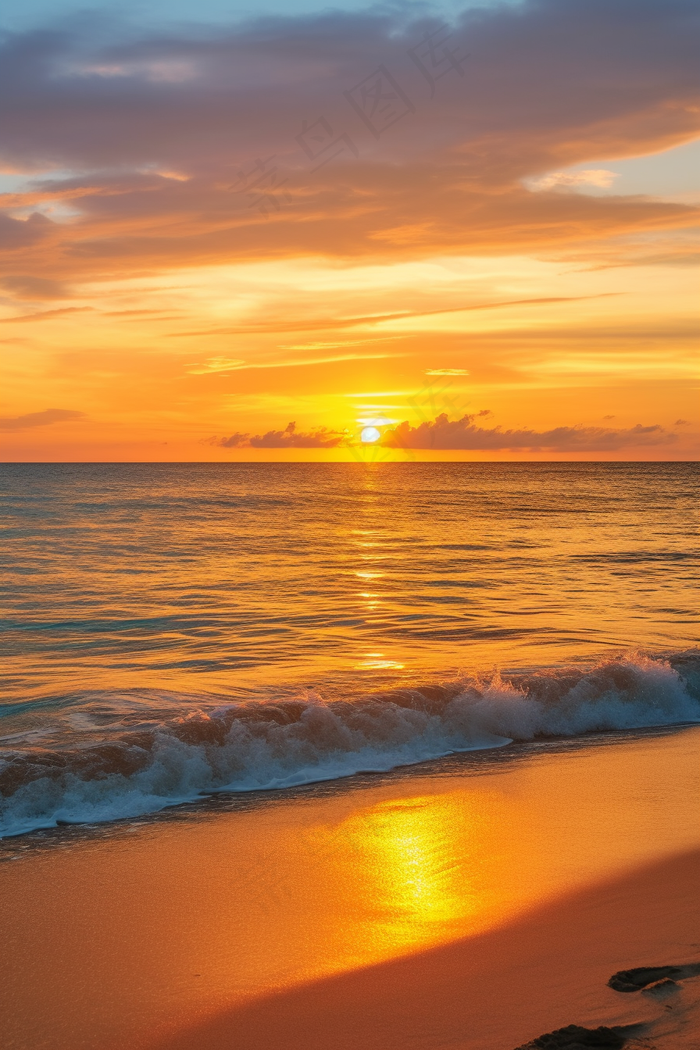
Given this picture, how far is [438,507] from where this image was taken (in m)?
58.6

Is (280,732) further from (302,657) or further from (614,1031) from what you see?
(614,1031)

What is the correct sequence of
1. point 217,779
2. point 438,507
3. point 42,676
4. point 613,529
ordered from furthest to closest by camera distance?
point 438,507, point 613,529, point 42,676, point 217,779

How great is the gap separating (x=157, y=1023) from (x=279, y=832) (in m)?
2.85

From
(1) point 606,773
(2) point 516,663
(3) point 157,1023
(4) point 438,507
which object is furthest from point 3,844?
(4) point 438,507

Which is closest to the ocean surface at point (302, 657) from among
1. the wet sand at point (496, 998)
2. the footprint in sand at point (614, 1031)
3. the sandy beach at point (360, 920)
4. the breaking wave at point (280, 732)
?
the breaking wave at point (280, 732)

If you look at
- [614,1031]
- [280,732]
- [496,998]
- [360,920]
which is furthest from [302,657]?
[614,1031]

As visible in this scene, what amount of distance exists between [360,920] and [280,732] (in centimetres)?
420

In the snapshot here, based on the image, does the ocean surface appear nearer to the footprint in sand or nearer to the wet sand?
the wet sand

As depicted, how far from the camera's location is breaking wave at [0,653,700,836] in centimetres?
838

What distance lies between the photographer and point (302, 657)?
1430cm

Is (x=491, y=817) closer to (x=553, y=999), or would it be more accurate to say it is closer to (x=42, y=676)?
(x=553, y=999)

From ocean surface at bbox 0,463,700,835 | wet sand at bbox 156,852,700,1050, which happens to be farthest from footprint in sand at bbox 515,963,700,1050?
ocean surface at bbox 0,463,700,835

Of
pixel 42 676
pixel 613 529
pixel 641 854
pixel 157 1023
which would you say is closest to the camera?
pixel 157 1023

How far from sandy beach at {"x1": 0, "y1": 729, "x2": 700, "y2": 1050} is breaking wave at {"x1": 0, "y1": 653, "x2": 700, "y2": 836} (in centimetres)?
73
